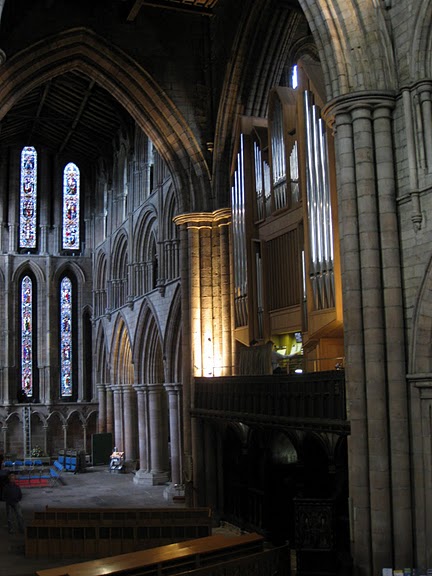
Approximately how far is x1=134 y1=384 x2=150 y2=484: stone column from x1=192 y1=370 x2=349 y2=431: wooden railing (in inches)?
343

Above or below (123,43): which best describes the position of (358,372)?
below

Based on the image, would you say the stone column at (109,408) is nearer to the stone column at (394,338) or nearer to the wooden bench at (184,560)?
the wooden bench at (184,560)

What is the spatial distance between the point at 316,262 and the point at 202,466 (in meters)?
7.34

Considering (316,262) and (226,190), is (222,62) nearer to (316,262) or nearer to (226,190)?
(226,190)

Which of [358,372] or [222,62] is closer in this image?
[358,372]

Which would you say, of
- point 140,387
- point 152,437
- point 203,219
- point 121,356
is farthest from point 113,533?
point 121,356

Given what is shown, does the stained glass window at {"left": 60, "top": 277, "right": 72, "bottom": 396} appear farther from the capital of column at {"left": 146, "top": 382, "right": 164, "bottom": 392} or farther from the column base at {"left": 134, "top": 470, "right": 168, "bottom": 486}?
the column base at {"left": 134, "top": 470, "right": 168, "bottom": 486}

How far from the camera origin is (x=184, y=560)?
1057cm

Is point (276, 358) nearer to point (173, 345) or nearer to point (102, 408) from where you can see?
point (173, 345)

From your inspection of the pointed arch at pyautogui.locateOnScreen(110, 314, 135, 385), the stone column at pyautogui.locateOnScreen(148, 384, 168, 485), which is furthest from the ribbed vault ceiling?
the stone column at pyautogui.locateOnScreen(148, 384, 168, 485)

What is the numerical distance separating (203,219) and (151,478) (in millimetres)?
10003

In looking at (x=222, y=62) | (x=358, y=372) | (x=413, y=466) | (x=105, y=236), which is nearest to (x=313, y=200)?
(x=358, y=372)

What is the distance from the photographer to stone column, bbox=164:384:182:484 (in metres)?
22.4

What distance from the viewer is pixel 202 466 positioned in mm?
17953
